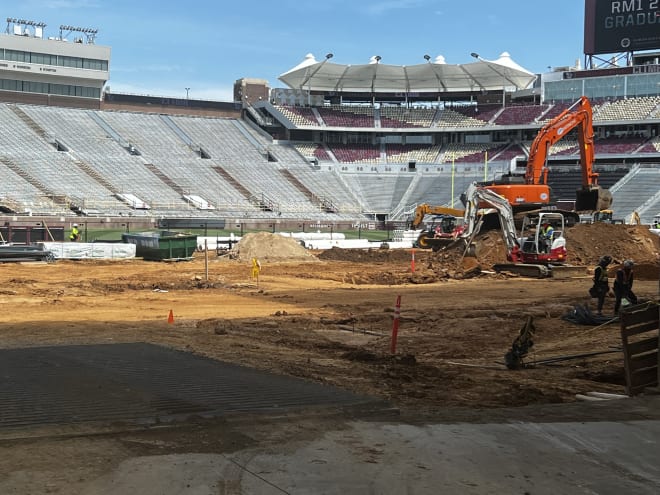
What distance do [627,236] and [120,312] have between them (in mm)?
26723

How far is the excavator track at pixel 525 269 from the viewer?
106 ft

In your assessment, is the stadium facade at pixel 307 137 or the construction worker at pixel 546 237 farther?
the stadium facade at pixel 307 137

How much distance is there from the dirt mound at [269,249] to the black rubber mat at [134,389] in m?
28.3

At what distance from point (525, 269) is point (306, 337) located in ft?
59.8

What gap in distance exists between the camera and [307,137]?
91.9 metres

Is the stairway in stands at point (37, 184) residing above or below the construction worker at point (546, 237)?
above

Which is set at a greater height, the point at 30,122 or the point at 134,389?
the point at 30,122

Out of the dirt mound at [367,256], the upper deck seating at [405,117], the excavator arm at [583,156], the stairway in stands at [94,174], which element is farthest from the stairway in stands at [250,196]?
the excavator arm at [583,156]

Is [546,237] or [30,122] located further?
[30,122]

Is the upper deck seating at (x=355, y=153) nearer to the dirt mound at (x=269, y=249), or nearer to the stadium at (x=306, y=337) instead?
the stadium at (x=306, y=337)

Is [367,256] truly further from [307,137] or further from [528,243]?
[307,137]

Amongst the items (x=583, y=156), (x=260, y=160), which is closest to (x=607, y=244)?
(x=583, y=156)

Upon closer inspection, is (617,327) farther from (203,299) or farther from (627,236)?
(627,236)

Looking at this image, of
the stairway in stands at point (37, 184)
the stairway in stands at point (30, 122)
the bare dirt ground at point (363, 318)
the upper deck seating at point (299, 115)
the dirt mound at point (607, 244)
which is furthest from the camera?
the upper deck seating at point (299, 115)
